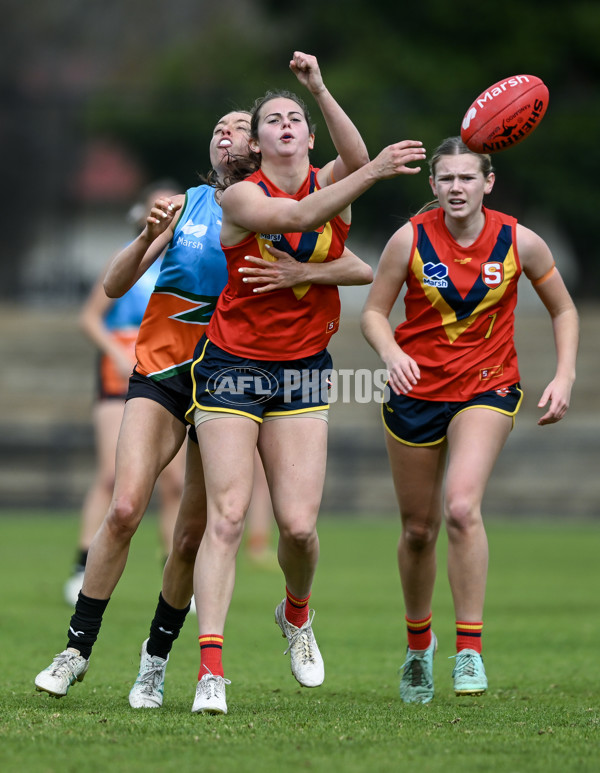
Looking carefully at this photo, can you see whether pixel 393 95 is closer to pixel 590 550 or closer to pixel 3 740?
pixel 590 550

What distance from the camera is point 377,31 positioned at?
2917cm

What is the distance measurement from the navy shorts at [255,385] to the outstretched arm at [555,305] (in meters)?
1.07

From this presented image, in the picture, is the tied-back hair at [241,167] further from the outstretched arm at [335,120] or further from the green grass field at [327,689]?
the green grass field at [327,689]

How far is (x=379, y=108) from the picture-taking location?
24688mm

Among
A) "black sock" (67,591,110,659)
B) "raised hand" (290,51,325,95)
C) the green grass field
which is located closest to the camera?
the green grass field

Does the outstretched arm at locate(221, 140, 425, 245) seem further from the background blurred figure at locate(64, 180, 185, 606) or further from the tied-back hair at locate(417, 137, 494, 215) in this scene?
the background blurred figure at locate(64, 180, 185, 606)

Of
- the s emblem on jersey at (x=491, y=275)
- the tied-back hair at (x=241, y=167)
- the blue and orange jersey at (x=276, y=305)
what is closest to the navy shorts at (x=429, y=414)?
the s emblem on jersey at (x=491, y=275)

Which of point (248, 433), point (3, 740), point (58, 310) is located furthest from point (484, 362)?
point (58, 310)

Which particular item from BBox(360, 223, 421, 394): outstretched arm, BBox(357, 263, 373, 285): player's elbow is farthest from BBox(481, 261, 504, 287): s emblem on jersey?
BBox(357, 263, 373, 285): player's elbow

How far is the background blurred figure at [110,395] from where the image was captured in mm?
8867

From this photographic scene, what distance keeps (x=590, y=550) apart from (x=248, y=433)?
9.42m

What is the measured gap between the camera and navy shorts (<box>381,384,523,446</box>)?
225 inches

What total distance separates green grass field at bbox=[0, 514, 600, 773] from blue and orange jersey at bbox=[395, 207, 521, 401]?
4.62 feet

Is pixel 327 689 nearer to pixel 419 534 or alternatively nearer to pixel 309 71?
pixel 419 534
